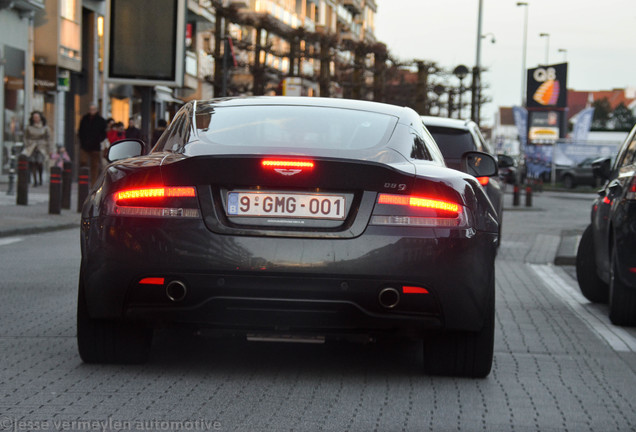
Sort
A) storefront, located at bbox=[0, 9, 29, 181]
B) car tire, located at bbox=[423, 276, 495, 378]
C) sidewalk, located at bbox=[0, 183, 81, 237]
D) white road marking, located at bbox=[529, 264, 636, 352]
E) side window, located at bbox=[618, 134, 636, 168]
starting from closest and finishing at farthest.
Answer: car tire, located at bbox=[423, 276, 495, 378], white road marking, located at bbox=[529, 264, 636, 352], side window, located at bbox=[618, 134, 636, 168], sidewalk, located at bbox=[0, 183, 81, 237], storefront, located at bbox=[0, 9, 29, 181]

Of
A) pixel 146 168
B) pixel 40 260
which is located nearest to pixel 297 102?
pixel 146 168

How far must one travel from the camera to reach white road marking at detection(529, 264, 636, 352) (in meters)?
7.62

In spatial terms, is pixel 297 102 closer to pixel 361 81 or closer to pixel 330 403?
pixel 330 403

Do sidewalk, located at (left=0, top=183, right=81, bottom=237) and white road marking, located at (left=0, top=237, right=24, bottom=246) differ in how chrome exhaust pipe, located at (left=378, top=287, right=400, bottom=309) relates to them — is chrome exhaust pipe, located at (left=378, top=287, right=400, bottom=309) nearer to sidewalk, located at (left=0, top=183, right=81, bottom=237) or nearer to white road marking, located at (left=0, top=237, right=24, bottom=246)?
white road marking, located at (left=0, top=237, right=24, bottom=246)

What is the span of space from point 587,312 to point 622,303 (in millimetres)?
979

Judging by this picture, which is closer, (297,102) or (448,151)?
(297,102)

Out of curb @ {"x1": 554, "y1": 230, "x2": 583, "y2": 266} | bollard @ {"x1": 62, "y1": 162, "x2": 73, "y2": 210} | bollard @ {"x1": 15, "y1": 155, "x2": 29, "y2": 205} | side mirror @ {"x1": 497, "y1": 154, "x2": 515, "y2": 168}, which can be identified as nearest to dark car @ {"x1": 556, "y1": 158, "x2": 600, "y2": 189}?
curb @ {"x1": 554, "y1": 230, "x2": 583, "y2": 266}

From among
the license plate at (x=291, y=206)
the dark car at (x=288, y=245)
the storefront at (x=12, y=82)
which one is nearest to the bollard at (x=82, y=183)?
the storefront at (x=12, y=82)

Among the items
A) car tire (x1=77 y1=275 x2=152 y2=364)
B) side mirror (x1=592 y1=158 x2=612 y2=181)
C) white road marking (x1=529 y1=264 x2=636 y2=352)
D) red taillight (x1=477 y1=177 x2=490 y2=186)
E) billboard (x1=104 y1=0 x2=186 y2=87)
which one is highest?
billboard (x1=104 y1=0 x2=186 y2=87)

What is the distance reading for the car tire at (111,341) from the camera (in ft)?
19.3

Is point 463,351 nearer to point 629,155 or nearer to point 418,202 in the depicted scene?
point 418,202

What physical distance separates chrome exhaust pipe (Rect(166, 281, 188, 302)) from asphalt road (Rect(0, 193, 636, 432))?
41 centimetres

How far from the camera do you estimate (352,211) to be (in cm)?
544

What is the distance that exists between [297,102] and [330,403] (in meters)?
2.05
